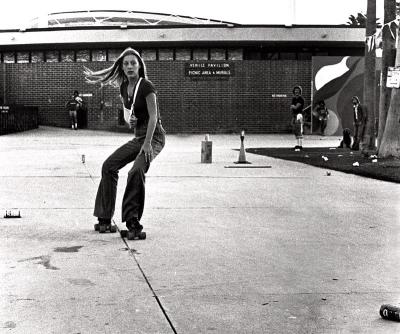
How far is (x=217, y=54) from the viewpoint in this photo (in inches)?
1571

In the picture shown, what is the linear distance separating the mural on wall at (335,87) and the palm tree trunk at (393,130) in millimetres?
19385

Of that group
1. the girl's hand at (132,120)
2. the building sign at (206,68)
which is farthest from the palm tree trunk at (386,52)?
the building sign at (206,68)

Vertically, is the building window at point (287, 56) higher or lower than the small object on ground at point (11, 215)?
higher

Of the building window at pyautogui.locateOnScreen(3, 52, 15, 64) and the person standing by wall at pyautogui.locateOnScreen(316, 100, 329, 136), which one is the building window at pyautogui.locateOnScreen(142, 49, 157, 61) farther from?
the person standing by wall at pyautogui.locateOnScreen(316, 100, 329, 136)

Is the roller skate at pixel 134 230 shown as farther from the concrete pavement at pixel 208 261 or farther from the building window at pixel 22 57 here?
the building window at pixel 22 57

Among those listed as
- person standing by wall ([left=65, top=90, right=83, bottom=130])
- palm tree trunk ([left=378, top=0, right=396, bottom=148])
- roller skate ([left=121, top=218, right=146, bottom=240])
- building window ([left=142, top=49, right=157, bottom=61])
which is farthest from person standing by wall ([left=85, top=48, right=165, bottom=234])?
building window ([left=142, top=49, right=157, bottom=61])

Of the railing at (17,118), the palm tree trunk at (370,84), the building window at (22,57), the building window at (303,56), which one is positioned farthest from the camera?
the building window at (22,57)

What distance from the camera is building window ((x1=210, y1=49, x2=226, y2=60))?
3988 centimetres

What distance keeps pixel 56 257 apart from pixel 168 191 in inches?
229

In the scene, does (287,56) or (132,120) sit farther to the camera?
(287,56)

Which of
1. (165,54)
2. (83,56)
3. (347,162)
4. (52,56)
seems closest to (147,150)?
(347,162)

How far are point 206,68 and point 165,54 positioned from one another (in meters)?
2.35

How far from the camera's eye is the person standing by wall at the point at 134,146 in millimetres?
8281

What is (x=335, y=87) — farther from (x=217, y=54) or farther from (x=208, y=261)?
(x=208, y=261)
